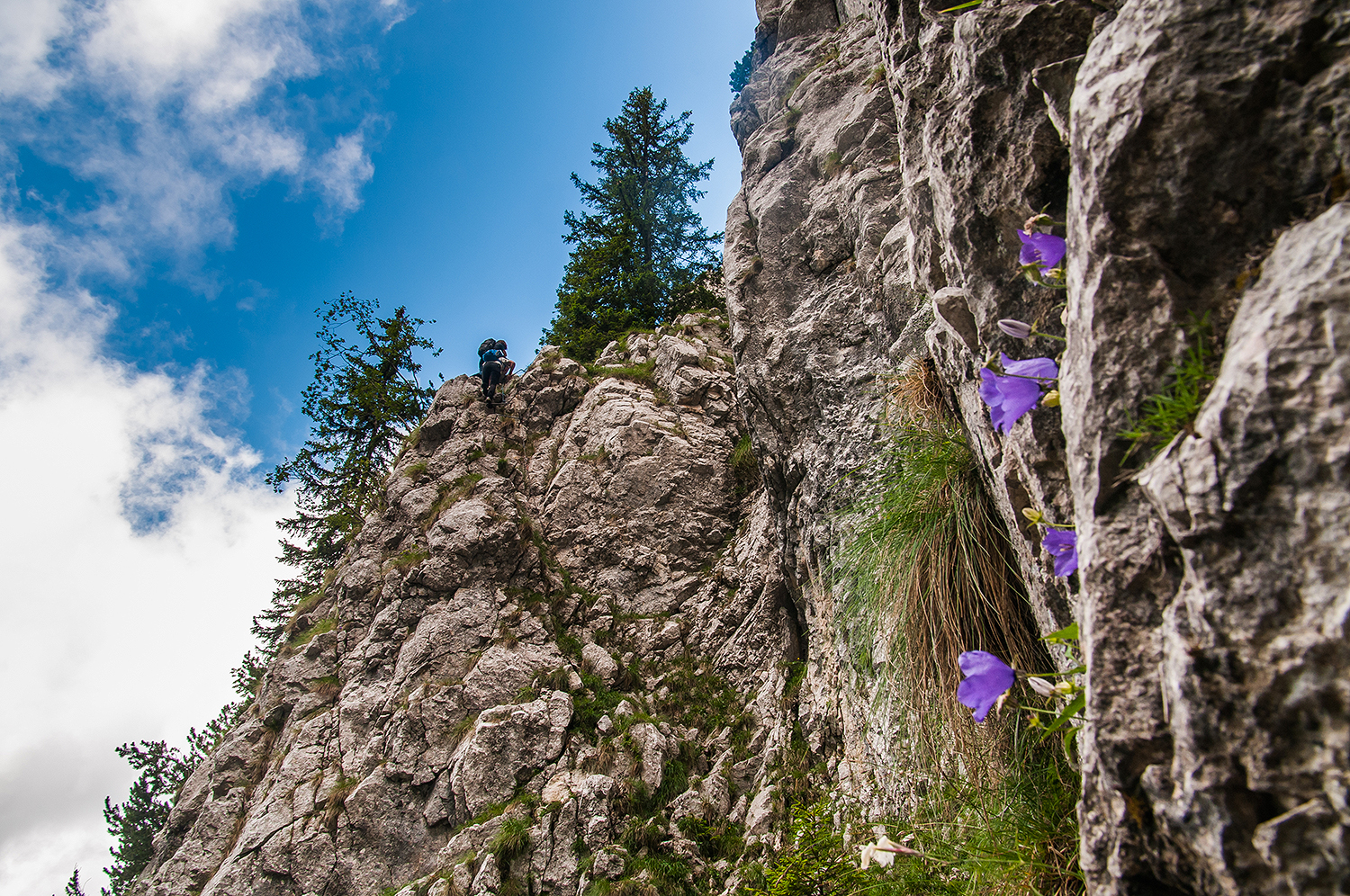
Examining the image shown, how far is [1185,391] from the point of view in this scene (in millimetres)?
1504

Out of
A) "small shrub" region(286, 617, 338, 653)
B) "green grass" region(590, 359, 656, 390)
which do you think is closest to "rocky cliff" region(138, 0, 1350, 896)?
"green grass" region(590, 359, 656, 390)

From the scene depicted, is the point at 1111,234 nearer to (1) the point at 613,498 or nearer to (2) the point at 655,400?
(1) the point at 613,498

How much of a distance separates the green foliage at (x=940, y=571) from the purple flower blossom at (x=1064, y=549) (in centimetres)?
92

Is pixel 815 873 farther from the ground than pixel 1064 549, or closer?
closer

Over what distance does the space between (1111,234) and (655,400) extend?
11259mm

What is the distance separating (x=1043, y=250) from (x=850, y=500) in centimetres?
346

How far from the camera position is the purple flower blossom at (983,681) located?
2051mm

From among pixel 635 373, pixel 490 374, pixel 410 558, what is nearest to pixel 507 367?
pixel 490 374

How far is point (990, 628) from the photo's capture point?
3.00 metres

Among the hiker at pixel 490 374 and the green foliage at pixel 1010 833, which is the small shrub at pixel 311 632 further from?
the green foliage at pixel 1010 833

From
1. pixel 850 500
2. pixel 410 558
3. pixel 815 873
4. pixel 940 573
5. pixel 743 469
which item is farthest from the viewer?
pixel 743 469

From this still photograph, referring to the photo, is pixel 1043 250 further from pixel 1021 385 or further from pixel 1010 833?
pixel 1010 833

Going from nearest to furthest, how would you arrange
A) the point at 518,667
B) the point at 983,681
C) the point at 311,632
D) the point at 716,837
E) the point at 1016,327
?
1. the point at 983,681
2. the point at 1016,327
3. the point at 716,837
4. the point at 518,667
5. the point at 311,632

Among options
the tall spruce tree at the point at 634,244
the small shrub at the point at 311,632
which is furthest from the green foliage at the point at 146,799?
the tall spruce tree at the point at 634,244
